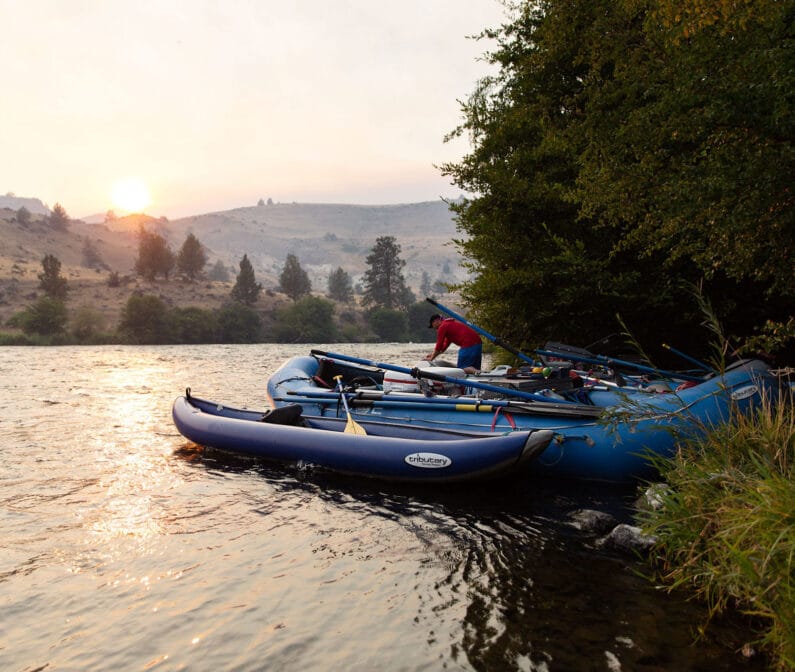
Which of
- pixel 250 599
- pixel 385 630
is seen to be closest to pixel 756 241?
pixel 385 630

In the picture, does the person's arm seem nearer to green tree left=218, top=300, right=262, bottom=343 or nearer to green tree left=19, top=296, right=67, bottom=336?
green tree left=19, top=296, right=67, bottom=336

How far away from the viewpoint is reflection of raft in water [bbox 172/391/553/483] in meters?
7.68

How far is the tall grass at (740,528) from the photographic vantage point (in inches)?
144

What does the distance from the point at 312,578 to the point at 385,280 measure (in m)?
96.6

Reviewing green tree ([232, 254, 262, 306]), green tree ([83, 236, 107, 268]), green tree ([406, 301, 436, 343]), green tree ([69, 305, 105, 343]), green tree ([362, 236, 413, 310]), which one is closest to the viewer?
green tree ([69, 305, 105, 343])

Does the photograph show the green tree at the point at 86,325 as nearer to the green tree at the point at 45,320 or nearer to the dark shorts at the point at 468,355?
the green tree at the point at 45,320

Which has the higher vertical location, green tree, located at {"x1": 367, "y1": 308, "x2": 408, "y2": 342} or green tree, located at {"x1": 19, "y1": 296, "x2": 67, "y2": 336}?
green tree, located at {"x1": 19, "y1": 296, "x2": 67, "y2": 336}

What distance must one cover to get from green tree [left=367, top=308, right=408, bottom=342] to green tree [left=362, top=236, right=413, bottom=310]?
526 inches

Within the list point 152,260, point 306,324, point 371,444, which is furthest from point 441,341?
point 152,260

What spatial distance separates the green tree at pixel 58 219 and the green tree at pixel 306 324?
9639cm

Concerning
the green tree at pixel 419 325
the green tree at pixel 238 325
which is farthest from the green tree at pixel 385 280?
the green tree at pixel 238 325

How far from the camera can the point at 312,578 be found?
5590 mm

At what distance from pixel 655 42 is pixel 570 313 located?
23.8 ft

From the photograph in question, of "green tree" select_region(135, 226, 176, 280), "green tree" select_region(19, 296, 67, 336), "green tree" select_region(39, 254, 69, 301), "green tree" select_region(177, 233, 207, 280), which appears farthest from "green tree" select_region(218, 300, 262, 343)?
"green tree" select_region(177, 233, 207, 280)
